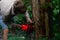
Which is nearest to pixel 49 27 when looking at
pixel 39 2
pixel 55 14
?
pixel 55 14

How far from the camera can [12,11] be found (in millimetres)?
5090

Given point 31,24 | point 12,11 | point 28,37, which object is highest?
point 12,11

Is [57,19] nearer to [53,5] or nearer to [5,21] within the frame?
[53,5]

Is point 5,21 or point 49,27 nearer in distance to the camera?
point 5,21

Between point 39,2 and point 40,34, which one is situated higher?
point 39,2

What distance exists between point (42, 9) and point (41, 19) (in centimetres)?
23

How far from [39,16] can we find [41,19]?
0.21 meters

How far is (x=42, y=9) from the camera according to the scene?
19.2ft

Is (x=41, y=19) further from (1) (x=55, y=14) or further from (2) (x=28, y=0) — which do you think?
(2) (x=28, y=0)

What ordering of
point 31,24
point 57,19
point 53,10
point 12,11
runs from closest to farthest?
1. point 12,11
2. point 31,24
3. point 53,10
4. point 57,19

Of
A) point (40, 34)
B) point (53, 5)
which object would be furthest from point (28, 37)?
point (53, 5)

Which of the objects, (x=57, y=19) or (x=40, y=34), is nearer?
(x=40, y=34)

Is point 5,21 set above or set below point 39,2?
below

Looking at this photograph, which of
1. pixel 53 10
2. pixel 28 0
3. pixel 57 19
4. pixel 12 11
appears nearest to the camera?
pixel 12 11
